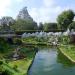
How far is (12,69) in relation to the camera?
23.2 metres

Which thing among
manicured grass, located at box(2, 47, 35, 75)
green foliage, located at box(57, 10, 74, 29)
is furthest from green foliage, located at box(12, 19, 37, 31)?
manicured grass, located at box(2, 47, 35, 75)

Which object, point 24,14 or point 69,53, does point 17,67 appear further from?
point 24,14

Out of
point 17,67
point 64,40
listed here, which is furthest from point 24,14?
point 17,67

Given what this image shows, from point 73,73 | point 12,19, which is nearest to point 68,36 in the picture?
point 73,73

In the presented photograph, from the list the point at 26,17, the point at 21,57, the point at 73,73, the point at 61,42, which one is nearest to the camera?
the point at 73,73

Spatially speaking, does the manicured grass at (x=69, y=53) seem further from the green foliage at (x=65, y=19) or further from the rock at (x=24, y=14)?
the rock at (x=24, y=14)

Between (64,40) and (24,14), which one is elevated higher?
(24,14)

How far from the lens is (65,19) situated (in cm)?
8294

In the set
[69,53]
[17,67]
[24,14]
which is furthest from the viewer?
[24,14]

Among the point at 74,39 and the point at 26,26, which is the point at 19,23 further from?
the point at 74,39

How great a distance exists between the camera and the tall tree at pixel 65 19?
8275 centimetres

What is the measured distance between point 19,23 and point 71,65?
193 ft

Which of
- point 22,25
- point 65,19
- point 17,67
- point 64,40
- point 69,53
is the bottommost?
point 69,53

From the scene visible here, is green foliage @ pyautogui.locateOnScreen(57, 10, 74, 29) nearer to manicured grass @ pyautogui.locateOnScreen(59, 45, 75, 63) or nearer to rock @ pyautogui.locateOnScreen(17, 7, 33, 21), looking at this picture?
rock @ pyautogui.locateOnScreen(17, 7, 33, 21)
